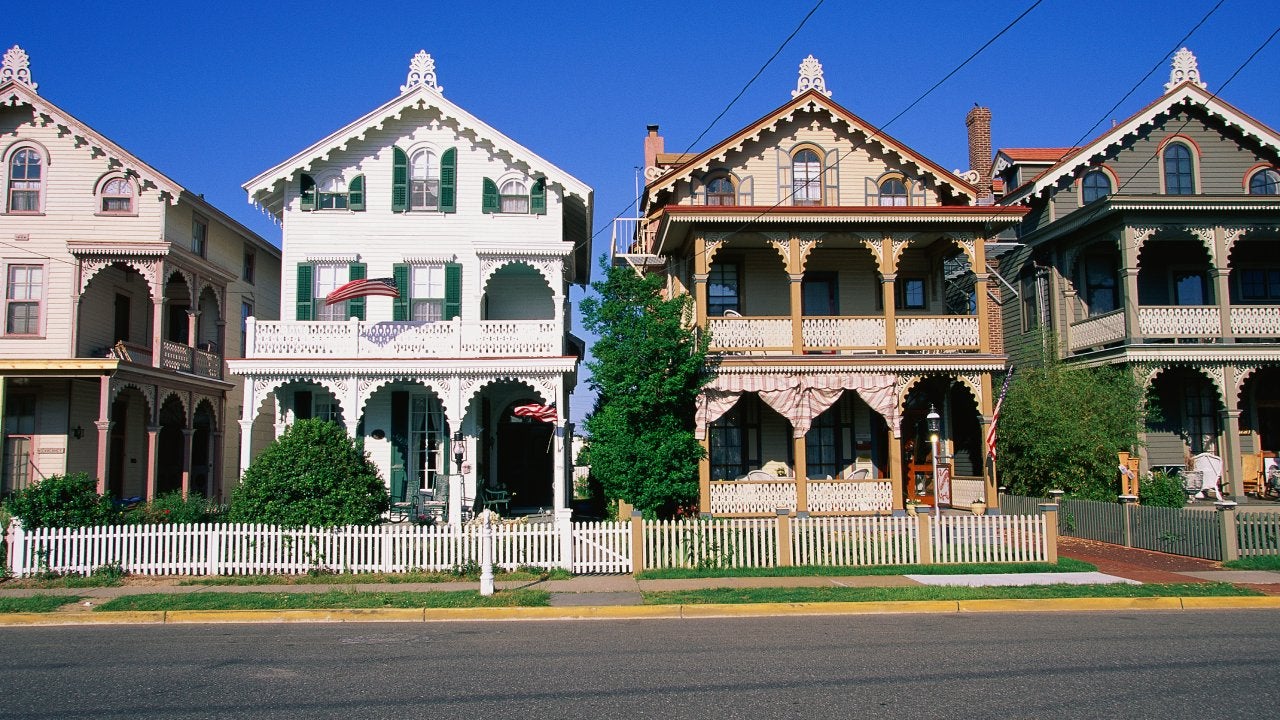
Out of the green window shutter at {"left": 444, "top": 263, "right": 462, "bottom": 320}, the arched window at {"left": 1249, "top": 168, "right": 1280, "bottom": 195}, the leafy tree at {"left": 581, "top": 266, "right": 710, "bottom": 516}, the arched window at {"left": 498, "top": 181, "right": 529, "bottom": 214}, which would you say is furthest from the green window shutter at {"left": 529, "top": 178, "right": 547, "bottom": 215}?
the arched window at {"left": 1249, "top": 168, "right": 1280, "bottom": 195}

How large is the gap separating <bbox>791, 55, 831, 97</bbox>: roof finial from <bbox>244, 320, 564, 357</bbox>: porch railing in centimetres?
874

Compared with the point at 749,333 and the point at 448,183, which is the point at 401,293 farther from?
the point at 749,333

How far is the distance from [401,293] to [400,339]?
183 centimetres

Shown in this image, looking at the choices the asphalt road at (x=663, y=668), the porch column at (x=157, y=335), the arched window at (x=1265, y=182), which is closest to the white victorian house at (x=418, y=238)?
the porch column at (x=157, y=335)

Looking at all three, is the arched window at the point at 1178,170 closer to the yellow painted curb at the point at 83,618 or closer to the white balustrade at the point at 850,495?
the white balustrade at the point at 850,495

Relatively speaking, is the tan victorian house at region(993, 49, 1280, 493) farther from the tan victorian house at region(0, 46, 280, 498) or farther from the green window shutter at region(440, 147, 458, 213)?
the tan victorian house at region(0, 46, 280, 498)

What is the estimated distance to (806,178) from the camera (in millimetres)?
23438

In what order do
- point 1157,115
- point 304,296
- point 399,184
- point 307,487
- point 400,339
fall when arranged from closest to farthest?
point 307,487 → point 400,339 → point 304,296 → point 399,184 → point 1157,115

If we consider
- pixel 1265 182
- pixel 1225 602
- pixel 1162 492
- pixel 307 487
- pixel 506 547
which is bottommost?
pixel 1225 602

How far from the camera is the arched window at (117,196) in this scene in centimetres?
2328

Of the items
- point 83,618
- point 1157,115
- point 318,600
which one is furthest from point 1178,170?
point 83,618

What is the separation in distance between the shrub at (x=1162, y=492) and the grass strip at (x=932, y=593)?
716cm

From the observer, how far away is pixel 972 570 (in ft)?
51.2

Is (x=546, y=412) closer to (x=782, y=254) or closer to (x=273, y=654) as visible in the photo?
(x=782, y=254)
